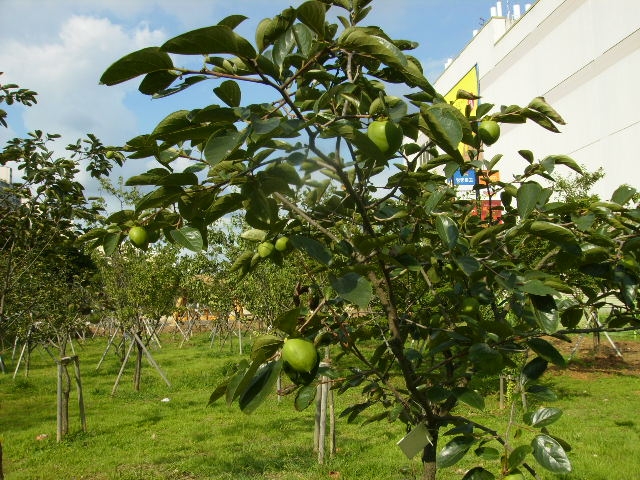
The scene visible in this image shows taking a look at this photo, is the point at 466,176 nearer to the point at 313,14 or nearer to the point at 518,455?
the point at 518,455

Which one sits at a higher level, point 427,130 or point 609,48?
point 609,48

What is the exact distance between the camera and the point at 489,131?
1.37m

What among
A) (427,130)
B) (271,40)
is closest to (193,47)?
(271,40)

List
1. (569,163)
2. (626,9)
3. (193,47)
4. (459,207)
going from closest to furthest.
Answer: (193,47)
(569,163)
(459,207)
(626,9)

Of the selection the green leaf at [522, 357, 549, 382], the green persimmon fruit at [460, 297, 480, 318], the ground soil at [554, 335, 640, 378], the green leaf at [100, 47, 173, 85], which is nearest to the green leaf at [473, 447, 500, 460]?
the green leaf at [522, 357, 549, 382]

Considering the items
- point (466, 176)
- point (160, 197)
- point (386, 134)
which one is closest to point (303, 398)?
point (160, 197)

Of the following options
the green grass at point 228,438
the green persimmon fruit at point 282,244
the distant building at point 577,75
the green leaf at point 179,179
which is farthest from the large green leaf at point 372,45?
the distant building at point 577,75

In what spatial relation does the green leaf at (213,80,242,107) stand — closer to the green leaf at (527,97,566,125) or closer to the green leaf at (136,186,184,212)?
the green leaf at (136,186,184,212)

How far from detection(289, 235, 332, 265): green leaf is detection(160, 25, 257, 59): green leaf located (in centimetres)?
43

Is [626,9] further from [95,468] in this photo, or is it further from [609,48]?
[95,468]

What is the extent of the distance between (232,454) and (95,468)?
1488 mm

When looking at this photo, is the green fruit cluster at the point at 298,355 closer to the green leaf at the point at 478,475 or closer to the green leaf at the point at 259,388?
the green leaf at the point at 259,388

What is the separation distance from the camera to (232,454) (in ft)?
19.3

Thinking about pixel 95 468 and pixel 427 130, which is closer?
pixel 427 130
